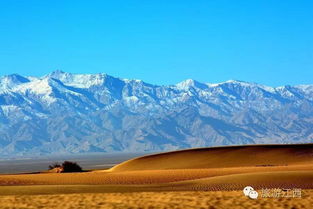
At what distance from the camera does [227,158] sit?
6494 cm

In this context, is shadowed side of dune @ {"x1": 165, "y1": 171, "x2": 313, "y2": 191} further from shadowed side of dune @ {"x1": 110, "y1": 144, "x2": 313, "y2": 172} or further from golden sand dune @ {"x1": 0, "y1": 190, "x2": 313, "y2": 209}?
shadowed side of dune @ {"x1": 110, "y1": 144, "x2": 313, "y2": 172}

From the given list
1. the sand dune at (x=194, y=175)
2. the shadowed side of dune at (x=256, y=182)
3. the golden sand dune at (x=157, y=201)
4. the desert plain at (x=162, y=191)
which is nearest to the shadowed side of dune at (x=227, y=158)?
the sand dune at (x=194, y=175)

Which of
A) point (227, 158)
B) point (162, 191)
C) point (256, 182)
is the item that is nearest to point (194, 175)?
point (256, 182)

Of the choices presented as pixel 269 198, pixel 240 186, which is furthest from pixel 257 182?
pixel 269 198

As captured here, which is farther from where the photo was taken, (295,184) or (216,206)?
(295,184)

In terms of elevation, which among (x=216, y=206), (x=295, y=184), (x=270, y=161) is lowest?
(x=216, y=206)

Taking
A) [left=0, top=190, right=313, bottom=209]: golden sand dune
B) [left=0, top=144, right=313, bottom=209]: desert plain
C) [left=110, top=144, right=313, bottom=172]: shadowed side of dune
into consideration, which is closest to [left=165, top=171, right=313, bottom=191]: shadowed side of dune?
[left=0, top=144, right=313, bottom=209]: desert plain

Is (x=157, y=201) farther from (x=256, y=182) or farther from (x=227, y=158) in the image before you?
(x=227, y=158)

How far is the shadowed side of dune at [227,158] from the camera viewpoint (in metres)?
62.5

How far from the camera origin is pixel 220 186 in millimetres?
32594

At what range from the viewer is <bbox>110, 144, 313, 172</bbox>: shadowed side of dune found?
6254cm

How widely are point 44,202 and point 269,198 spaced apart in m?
9.14

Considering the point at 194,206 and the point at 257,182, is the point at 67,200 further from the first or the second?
the point at 257,182

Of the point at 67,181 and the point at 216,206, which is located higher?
the point at 67,181
